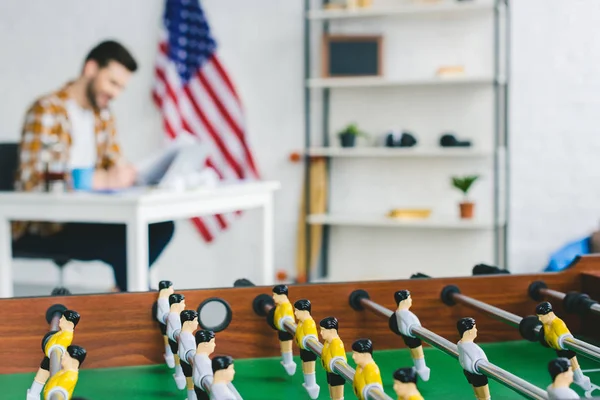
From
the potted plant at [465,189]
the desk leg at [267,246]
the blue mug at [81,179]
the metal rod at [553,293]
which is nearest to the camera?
the metal rod at [553,293]

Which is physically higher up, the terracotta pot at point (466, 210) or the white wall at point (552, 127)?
the white wall at point (552, 127)

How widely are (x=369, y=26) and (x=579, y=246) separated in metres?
1.98

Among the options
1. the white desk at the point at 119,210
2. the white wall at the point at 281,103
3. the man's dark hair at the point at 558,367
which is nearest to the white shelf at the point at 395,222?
the white wall at the point at 281,103

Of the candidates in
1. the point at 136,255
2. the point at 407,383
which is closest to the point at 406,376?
the point at 407,383

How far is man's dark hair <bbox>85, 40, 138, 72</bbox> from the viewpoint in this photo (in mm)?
3336

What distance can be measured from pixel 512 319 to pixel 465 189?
328 cm

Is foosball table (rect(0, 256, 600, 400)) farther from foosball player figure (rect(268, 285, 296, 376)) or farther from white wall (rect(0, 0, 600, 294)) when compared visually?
white wall (rect(0, 0, 600, 294))

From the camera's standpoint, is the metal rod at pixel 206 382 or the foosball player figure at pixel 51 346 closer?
the metal rod at pixel 206 382

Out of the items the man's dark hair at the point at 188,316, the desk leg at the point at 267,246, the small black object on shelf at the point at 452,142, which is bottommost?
the desk leg at the point at 267,246

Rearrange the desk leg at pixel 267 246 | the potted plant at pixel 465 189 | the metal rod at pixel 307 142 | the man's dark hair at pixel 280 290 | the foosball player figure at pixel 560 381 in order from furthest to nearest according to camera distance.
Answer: the metal rod at pixel 307 142 < the potted plant at pixel 465 189 < the desk leg at pixel 267 246 < the man's dark hair at pixel 280 290 < the foosball player figure at pixel 560 381

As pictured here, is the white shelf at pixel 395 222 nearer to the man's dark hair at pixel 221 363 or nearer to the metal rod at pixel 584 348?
the metal rod at pixel 584 348

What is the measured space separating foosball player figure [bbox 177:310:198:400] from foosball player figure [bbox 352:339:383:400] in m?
0.21

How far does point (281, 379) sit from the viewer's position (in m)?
1.03

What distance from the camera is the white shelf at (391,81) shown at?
4.38m
